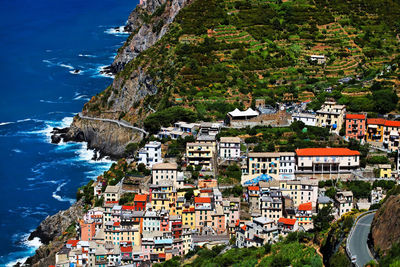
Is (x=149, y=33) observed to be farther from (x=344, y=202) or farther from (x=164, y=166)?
(x=344, y=202)

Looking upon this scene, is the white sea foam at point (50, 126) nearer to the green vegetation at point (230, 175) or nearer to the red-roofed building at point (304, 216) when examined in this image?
the green vegetation at point (230, 175)

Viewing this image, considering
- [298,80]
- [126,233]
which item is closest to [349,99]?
[298,80]

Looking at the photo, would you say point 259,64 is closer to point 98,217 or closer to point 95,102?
point 95,102

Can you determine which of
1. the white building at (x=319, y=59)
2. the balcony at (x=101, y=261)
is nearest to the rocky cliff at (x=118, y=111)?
the white building at (x=319, y=59)

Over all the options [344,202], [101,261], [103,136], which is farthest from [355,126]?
[103,136]

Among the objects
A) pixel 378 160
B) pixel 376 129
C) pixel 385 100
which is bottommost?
pixel 378 160

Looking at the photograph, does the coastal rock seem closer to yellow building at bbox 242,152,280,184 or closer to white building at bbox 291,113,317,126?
white building at bbox 291,113,317,126

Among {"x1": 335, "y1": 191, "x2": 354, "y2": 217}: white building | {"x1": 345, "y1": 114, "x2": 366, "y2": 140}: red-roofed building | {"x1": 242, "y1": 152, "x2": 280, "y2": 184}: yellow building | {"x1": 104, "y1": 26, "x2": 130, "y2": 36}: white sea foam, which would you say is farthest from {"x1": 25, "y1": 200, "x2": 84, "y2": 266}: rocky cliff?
{"x1": 104, "y1": 26, "x2": 130, "y2": 36}: white sea foam
